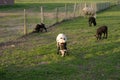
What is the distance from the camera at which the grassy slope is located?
1077 centimetres

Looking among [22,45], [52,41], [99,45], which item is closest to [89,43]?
[99,45]

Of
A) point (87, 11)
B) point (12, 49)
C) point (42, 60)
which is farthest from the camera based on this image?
point (87, 11)

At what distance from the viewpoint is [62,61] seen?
1275 cm

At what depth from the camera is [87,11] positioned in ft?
123

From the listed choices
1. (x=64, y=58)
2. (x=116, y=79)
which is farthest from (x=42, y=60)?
(x=116, y=79)

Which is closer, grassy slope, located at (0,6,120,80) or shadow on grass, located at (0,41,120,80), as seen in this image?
shadow on grass, located at (0,41,120,80)

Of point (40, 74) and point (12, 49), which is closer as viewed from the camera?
point (40, 74)

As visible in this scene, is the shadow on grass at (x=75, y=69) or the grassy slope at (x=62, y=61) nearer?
the shadow on grass at (x=75, y=69)

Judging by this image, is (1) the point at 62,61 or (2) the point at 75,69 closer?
(2) the point at 75,69

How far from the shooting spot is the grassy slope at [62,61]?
10.8 m

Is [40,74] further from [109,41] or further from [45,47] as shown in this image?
[109,41]

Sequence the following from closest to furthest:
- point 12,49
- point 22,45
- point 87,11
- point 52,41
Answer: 1. point 12,49
2. point 22,45
3. point 52,41
4. point 87,11

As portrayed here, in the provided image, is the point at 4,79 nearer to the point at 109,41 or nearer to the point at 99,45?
the point at 99,45

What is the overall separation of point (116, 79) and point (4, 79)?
10.9 feet
